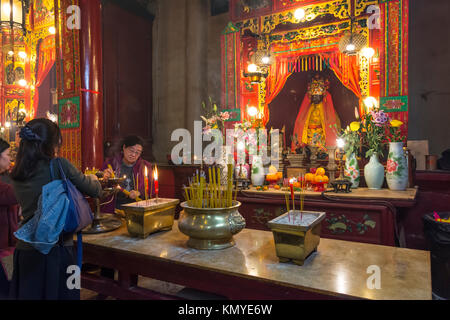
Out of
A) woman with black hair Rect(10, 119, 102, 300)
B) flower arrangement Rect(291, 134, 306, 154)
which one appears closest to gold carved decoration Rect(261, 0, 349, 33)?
flower arrangement Rect(291, 134, 306, 154)

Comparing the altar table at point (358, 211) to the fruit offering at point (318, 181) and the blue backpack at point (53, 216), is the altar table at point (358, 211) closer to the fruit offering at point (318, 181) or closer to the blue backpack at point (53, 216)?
the fruit offering at point (318, 181)

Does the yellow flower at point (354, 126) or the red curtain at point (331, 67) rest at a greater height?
the red curtain at point (331, 67)

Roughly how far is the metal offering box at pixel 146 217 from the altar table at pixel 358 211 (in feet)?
5.10

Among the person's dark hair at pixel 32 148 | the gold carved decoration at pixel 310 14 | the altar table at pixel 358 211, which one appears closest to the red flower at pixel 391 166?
the altar table at pixel 358 211

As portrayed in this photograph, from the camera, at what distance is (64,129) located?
12.8ft

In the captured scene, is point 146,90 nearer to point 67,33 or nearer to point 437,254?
point 67,33

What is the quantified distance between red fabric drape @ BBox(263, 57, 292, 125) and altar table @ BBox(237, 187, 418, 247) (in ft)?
8.26

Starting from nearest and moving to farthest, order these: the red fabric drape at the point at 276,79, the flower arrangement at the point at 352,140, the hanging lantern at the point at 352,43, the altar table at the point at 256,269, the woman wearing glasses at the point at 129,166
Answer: the altar table at the point at 256,269 → the woman wearing glasses at the point at 129,166 → the flower arrangement at the point at 352,140 → the hanging lantern at the point at 352,43 → the red fabric drape at the point at 276,79

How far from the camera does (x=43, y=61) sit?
6289 millimetres

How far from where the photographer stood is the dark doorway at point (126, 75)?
213 inches

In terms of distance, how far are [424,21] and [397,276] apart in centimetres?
494

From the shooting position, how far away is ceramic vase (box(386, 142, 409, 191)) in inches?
117
